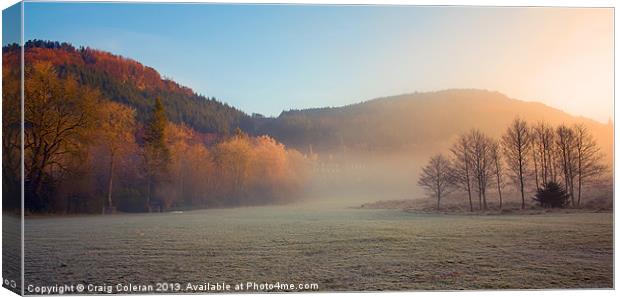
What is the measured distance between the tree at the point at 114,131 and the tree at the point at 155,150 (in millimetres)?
320

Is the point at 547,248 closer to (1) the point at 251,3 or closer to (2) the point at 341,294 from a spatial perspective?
(2) the point at 341,294

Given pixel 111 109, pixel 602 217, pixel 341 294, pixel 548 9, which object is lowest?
pixel 341 294

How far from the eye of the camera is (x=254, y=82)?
46.6 ft

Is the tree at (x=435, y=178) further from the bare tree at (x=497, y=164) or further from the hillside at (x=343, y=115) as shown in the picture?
the bare tree at (x=497, y=164)

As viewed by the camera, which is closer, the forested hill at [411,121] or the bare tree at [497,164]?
the forested hill at [411,121]

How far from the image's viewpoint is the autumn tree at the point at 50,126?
13.2 metres

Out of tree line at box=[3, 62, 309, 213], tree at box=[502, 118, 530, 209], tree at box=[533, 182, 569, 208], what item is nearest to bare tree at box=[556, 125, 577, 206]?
tree at box=[533, 182, 569, 208]

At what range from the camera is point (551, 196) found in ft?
48.7

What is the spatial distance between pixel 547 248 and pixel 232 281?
6.14 meters

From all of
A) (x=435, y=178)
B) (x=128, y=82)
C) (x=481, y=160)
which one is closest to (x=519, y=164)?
(x=481, y=160)

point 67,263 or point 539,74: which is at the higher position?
point 539,74

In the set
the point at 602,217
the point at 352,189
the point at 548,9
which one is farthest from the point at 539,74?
the point at 352,189

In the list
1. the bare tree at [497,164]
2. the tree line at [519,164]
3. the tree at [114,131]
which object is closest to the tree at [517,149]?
the tree line at [519,164]

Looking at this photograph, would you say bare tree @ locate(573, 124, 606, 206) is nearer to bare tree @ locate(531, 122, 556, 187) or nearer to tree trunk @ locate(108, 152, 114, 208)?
bare tree @ locate(531, 122, 556, 187)
